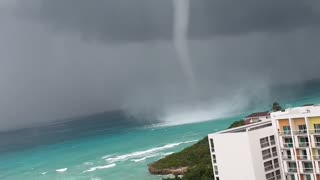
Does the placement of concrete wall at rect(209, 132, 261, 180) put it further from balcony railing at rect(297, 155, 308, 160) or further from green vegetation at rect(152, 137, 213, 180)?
green vegetation at rect(152, 137, 213, 180)

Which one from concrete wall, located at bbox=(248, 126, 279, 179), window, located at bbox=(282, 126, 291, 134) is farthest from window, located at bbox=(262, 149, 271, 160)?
window, located at bbox=(282, 126, 291, 134)

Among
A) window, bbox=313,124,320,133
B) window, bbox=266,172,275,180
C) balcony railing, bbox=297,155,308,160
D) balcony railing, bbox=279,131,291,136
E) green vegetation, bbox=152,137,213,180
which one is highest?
window, bbox=313,124,320,133

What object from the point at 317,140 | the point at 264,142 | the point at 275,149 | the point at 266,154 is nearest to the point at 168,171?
the point at 275,149

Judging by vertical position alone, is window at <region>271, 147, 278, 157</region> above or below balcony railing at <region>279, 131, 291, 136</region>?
below

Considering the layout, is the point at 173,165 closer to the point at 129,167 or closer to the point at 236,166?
→ the point at 129,167

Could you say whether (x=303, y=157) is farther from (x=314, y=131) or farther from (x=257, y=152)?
(x=257, y=152)

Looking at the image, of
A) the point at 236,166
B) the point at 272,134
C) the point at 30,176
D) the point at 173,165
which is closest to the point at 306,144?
the point at 272,134

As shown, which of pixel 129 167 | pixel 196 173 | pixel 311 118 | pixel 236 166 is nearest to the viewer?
pixel 311 118

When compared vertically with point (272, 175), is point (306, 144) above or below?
above
